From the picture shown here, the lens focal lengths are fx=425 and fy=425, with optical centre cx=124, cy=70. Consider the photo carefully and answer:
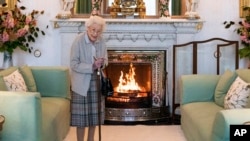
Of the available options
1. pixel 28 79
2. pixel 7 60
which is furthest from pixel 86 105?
pixel 7 60

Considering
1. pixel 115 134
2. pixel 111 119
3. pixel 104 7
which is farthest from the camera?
pixel 104 7

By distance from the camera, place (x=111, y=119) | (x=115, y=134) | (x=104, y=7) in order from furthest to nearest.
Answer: (x=104, y=7)
(x=111, y=119)
(x=115, y=134)

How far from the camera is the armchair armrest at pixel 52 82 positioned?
5.00 metres

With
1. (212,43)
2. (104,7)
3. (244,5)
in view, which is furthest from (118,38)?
(244,5)

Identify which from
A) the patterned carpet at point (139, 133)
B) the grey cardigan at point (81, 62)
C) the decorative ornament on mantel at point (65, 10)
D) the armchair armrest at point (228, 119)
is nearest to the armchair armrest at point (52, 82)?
the patterned carpet at point (139, 133)

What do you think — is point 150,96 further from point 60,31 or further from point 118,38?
point 60,31

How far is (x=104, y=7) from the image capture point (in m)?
6.14

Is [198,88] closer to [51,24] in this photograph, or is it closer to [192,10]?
[192,10]

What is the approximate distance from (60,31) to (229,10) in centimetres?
242

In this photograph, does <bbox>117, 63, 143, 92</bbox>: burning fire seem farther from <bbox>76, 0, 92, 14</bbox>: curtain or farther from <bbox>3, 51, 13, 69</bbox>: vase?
<bbox>3, 51, 13, 69</bbox>: vase

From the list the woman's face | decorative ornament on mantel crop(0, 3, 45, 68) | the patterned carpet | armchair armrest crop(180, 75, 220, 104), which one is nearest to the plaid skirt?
the woman's face

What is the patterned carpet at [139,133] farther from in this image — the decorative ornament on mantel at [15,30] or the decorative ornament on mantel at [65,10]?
the decorative ornament on mantel at [65,10]

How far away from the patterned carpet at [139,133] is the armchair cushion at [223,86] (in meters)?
0.67

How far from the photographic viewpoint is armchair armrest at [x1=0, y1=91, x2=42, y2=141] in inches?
135
